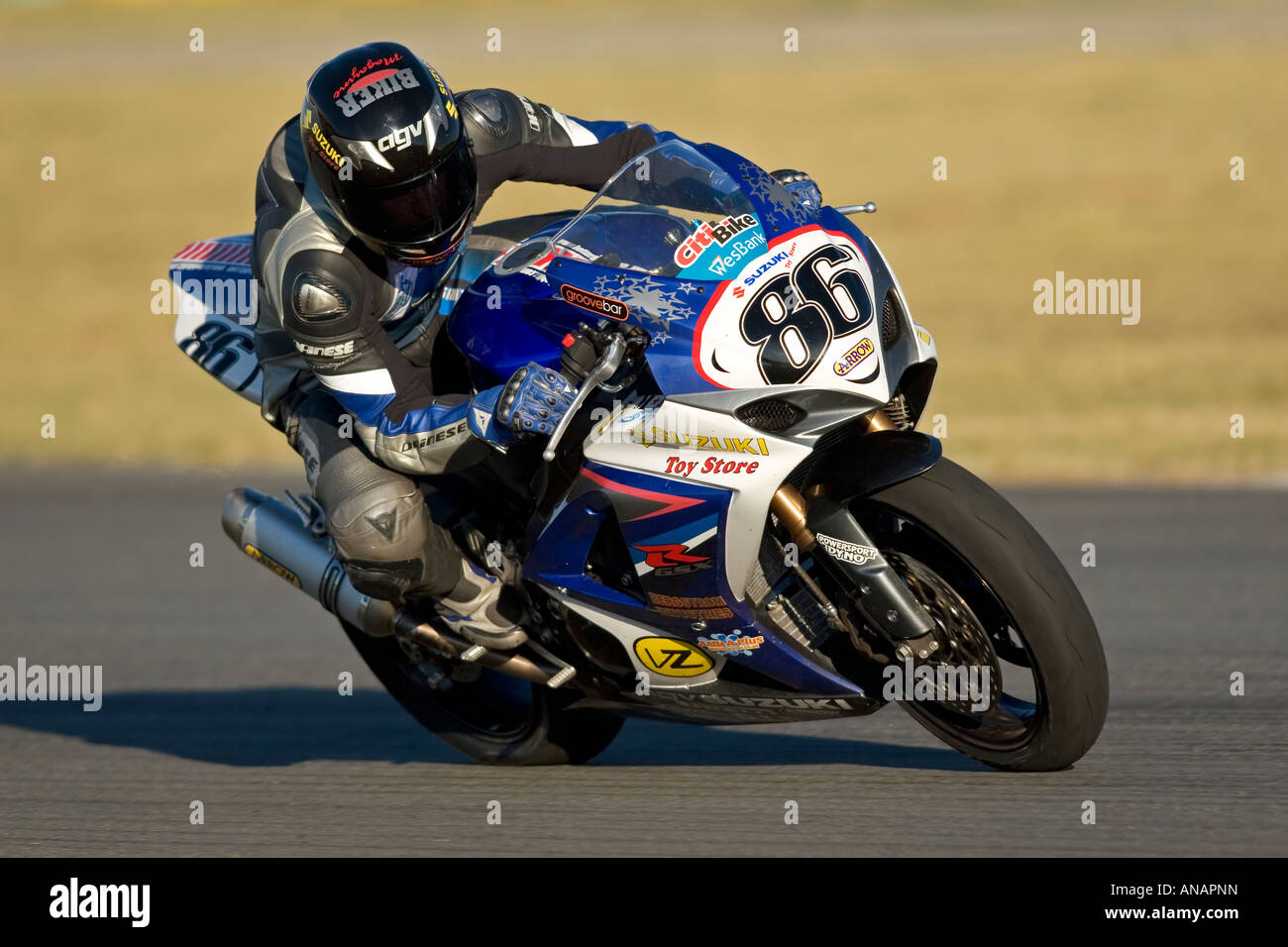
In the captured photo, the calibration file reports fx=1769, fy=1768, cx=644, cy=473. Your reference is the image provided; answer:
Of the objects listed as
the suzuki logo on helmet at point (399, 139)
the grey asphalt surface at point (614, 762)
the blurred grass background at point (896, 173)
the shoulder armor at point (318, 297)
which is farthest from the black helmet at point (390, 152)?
the blurred grass background at point (896, 173)

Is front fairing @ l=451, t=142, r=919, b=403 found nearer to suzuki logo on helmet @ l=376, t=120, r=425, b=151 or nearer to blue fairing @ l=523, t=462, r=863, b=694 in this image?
blue fairing @ l=523, t=462, r=863, b=694

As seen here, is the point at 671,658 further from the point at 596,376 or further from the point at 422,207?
the point at 422,207

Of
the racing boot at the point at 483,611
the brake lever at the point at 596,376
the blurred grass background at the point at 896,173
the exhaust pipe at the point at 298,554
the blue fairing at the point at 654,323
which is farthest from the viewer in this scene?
the blurred grass background at the point at 896,173

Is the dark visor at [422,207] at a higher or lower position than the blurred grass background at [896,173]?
lower

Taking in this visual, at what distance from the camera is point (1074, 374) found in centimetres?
1473

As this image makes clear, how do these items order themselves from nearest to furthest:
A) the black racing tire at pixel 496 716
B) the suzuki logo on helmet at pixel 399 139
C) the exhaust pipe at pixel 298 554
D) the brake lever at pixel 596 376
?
the brake lever at pixel 596 376 < the suzuki logo on helmet at pixel 399 139 < the exhaust pipe at pixel 298 554 < the black racing tire at pixel 496 716

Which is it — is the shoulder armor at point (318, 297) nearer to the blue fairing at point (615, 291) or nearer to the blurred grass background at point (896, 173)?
the blue fairing at point (615, 291)

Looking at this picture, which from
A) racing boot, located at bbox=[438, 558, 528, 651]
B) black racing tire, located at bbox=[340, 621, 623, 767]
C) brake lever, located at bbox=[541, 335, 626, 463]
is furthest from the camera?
black racing tire, located at bbox=[340, 621, 623, 767]

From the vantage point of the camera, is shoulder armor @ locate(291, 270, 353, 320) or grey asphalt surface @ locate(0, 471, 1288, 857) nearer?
grey asphalt surface @ locate(0, 471, 1288, 857)

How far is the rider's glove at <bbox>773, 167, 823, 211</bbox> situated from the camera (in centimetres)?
460

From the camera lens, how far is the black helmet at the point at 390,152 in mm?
4602

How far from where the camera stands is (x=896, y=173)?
86.6 feet

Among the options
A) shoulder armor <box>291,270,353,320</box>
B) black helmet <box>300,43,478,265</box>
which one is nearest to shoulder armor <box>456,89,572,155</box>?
black helmet <box>300,43,478,265</box>

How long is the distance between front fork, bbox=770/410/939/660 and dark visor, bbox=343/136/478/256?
1.17m
